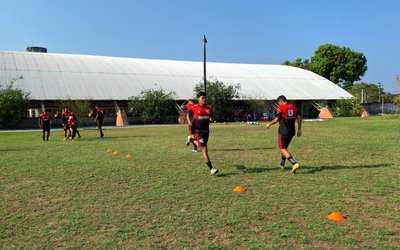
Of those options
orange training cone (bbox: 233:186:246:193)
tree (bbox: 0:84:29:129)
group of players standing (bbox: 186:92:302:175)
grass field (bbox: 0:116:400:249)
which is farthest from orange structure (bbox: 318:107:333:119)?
orange training cone (bbox: 233:186:246:193)

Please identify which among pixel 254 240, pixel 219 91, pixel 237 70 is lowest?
pixel 254 240

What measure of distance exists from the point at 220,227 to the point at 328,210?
1.68 m

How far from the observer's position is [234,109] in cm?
4388

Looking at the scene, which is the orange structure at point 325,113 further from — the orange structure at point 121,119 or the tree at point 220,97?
the orange structure at point 121,119

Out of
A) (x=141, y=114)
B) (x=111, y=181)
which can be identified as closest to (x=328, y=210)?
(x=111, y=181)

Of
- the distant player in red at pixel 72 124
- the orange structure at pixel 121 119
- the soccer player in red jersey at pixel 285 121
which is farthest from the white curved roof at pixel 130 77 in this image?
the soccer player in red jersey at pixel 285 121

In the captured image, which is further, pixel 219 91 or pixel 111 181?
pixel 219 91

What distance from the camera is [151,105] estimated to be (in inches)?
1518

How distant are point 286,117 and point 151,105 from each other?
103ft

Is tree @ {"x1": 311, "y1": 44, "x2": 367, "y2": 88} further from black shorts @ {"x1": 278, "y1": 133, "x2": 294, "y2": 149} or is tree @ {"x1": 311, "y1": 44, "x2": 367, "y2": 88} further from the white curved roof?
black shorts @ {"x1": 278, "y1": 133, "x2": 294, "y2": 149}

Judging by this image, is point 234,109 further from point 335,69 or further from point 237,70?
point 335,69

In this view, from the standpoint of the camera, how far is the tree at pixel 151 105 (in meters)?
38.5

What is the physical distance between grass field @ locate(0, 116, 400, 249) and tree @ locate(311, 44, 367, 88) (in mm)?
61135

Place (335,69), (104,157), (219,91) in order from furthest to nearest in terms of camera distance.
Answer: (335,69), (219,91), (104,157)
